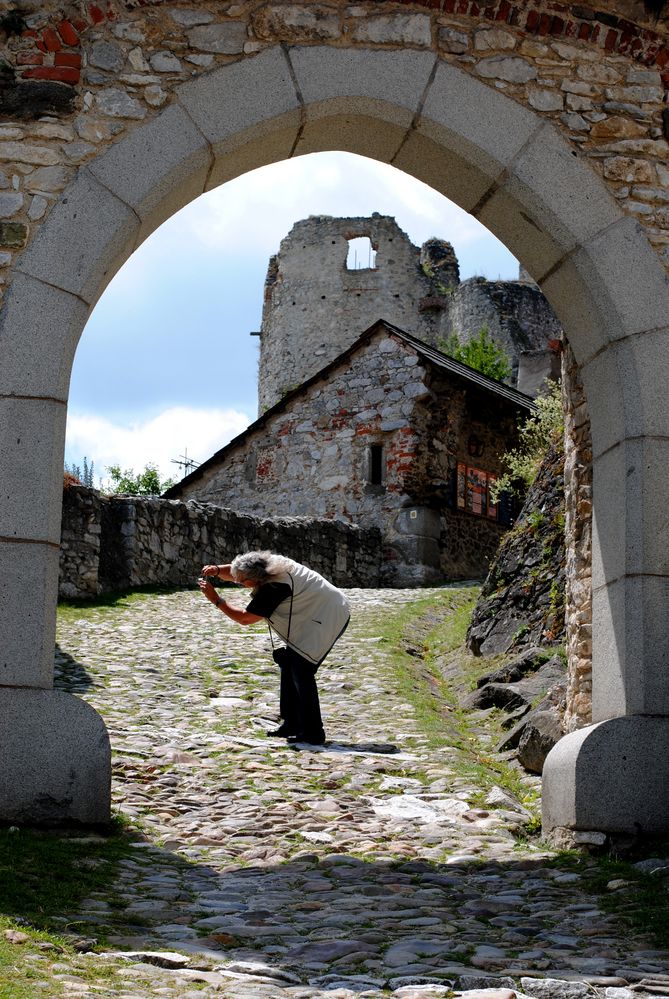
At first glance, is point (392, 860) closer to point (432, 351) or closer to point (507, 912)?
point (507, 912)

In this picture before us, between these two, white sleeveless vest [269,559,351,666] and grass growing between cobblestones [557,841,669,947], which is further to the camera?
white sleeveless vest [269,559,351,666]

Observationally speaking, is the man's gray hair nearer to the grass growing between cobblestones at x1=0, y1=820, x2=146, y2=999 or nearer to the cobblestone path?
the cobblestone path

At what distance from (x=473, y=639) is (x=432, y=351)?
10426mm

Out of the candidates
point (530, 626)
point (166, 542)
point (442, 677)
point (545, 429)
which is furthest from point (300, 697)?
point (545, 429)

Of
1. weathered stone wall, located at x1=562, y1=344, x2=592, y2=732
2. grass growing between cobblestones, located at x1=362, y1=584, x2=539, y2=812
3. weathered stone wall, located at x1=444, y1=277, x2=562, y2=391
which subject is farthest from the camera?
weathered stone wall, located at x1=444, y1=277, x2=562, y2=391

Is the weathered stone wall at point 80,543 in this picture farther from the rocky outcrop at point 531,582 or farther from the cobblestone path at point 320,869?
the rocky outcrop at point 531,582

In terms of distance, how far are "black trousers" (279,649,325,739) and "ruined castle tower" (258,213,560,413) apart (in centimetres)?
2453

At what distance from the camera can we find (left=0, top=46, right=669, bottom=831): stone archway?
15.6 feet

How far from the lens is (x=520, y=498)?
62.3 feet

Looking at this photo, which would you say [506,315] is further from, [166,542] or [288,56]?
[288,56]

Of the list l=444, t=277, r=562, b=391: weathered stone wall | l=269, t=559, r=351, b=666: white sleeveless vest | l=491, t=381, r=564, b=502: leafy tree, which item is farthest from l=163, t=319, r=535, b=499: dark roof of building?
l=269, t=559, r=351, b=666: white sleeveless vest

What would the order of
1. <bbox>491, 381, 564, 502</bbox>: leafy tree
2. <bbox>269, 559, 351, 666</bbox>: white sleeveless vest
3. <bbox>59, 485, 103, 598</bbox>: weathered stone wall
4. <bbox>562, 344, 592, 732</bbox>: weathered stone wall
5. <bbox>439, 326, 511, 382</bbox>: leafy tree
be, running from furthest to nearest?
<bbox>439, 326, 511, 382</bbox>: leafy tree < <bbox>59, 485, 103, 598</bbox>: weathered stone wall < <bbox>491, 381, 564, 502</bbox>: leafy tree < <bbox>269, 559, 351, 666</bbox>: white sleeveless vest < <bbox>562, 344, 592, 732</bbox>: weathered stone wall

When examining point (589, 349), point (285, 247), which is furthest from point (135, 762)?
point (285, 247)

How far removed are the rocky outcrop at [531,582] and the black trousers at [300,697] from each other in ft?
7.01
